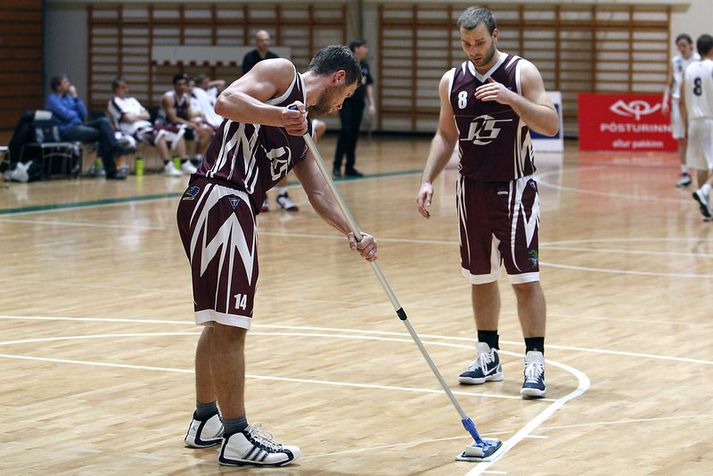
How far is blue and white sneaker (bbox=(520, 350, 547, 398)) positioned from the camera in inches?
245

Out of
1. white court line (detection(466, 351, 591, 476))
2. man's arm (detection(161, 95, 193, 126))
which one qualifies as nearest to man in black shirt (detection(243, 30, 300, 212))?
man's arm (detection(161, 95, 193, 126))

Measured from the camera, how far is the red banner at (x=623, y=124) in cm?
2422

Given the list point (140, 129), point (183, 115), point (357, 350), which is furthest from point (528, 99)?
point (183, 115)

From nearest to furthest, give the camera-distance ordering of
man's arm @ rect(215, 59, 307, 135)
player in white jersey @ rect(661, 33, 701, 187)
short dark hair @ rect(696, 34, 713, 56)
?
Answer: man's arm @ rect(215, 59, 307, 135) → short dark hair @ rect(696, 34, 713, 56) → player in white jersey @ rect(661, 33, 701, 187)

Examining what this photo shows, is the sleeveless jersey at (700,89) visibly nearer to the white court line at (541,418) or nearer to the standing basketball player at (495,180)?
the white court line at (541,418)

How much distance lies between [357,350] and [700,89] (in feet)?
28.0

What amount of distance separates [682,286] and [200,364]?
5452mm

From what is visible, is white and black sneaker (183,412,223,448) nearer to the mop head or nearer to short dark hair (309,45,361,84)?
the mop head

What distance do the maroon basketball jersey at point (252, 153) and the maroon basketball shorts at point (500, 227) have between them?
65.2 inches

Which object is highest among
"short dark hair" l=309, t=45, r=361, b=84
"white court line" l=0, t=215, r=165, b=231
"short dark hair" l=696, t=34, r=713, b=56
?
"short dark hair" l=696, t=34, r=713, b=56

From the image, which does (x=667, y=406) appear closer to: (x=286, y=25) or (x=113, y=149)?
(x=113, y=149)

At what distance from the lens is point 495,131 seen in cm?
657

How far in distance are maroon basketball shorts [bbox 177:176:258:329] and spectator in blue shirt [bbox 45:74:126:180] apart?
13.5 metres

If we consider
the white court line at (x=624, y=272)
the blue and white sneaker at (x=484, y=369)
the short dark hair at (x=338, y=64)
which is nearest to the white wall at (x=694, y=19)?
the white court line at (x=624, y=272)
